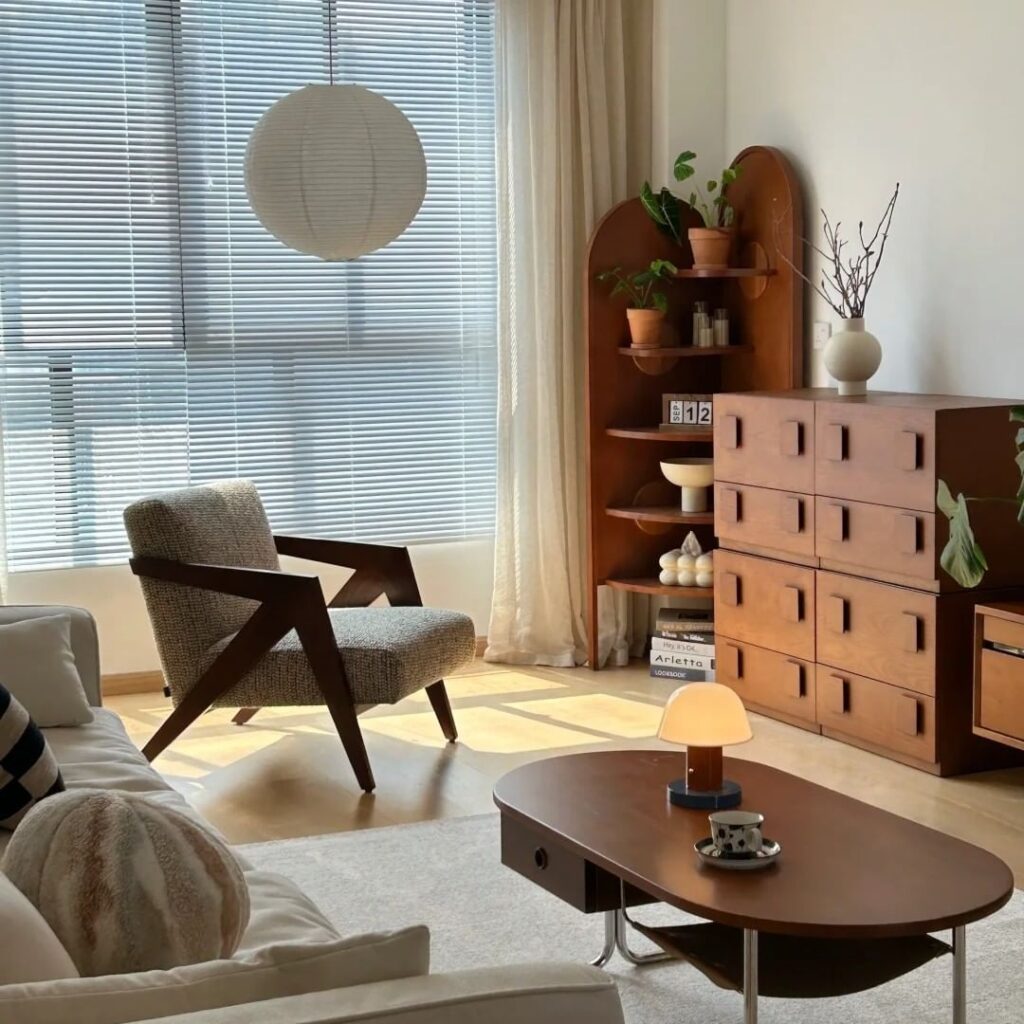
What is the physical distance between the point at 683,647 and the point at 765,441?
3.00 feet

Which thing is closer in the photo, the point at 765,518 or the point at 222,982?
the point at 222,982

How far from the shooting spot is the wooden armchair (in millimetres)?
3971

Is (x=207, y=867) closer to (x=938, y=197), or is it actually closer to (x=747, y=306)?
(x=938, y=197)

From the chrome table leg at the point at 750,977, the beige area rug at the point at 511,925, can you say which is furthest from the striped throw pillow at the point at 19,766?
the chrome table leg at the point at 750,977

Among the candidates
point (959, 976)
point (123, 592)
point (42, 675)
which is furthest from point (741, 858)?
point (123, 592)

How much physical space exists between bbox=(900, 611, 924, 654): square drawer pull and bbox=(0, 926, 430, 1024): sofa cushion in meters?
2.89

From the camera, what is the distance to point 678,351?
524 cm

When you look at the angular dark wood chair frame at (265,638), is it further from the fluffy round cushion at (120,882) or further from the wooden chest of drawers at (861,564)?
the fluffy round cushion at (120,882)

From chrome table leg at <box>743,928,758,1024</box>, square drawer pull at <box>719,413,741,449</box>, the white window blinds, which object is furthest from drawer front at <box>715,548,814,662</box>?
chrome table leg at <box>743,928,758,1024</box>

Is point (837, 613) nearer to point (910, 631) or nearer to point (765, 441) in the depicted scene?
point (910, 631)

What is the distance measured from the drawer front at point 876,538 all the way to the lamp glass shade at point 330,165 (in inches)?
58.5

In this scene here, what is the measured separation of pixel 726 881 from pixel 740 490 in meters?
2.54

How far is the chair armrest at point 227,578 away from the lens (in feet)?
13.0

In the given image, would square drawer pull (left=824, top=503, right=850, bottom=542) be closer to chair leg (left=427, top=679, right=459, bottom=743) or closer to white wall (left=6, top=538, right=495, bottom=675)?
chair leg (left=427, top=679, right=459, bottom=743)
